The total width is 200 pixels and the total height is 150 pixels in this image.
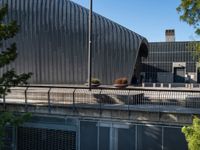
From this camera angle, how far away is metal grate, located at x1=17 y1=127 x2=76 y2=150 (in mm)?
17969

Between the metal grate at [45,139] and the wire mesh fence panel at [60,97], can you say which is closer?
the metal grate at [45,139]

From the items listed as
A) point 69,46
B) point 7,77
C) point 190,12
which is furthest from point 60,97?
point 69,46

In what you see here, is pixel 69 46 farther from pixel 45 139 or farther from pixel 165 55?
pixel 165 55

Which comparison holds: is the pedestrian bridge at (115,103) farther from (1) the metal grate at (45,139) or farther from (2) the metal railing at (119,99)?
(1) the metal grate at (45,139)

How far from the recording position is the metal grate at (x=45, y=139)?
59.0 ft

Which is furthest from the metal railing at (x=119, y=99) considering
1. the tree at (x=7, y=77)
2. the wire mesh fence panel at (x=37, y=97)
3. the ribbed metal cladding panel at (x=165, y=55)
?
the ribbed metal cladding panel at (x=165, y=55)

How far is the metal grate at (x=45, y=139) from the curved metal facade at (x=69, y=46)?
2595 centimetres

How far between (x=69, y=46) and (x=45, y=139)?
28.3m

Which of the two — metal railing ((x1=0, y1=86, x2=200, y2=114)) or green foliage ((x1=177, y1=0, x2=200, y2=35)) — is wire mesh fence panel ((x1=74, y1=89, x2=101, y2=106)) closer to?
metal railing ((x1=0, y1=86, x2=200, y2=114))

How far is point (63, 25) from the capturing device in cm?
4662

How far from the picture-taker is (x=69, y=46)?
4572 centimetres

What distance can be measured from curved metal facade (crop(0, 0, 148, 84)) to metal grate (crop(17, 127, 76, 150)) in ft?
85.2

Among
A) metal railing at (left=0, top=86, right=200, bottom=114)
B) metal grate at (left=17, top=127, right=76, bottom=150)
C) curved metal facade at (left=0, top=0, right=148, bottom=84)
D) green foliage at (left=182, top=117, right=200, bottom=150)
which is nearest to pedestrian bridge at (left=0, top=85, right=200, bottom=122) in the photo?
metal railing at (left=0, top=86, right=200, bottom=114)

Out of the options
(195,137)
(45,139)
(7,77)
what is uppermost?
(7,77)
